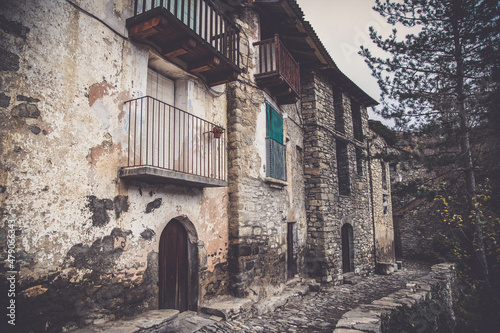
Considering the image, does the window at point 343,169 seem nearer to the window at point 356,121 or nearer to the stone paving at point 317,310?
the window at point 356,121

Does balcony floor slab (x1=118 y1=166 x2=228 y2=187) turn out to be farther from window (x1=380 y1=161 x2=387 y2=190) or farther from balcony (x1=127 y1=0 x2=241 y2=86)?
window (x1=380 y1=161 x2=387 y2=190)

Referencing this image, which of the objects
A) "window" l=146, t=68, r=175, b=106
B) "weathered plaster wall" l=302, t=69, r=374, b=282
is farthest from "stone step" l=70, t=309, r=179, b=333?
"weathered plaster wall" l=302, t=69, r=374, b=282

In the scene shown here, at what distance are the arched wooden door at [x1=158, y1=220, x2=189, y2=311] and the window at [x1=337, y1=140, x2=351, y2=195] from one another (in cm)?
814

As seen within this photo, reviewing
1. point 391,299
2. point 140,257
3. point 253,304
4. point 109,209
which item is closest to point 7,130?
point 109,209

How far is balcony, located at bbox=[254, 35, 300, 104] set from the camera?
7.60 m

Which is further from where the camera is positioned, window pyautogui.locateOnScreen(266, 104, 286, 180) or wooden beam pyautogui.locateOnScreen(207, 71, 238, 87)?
window pyautogui.locateOnScreen(266, 104, 286, 180)

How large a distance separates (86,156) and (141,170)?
0.69 m

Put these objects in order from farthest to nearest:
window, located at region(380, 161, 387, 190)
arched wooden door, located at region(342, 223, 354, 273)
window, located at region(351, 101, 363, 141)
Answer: window, located at region(380, 161, 387, 190)
window, located at region(351, 101, 363, 141)
arched wooden door, located at region(342, 223, 354, 273)

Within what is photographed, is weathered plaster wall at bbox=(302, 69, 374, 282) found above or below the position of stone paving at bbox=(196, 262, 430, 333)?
above

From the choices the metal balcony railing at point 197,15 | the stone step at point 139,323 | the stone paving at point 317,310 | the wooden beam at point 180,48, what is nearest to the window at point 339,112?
the stone paving at point 317,310

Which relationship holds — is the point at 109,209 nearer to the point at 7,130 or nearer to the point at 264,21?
the point at 7,130

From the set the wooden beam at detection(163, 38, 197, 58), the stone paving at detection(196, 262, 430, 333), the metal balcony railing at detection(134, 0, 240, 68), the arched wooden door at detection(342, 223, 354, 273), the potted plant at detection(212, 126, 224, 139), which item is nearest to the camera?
the metal balcony railing at detection(134, 0, 240, 68)

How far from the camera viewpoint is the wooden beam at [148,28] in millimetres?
4598

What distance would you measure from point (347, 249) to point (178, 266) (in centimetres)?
814
